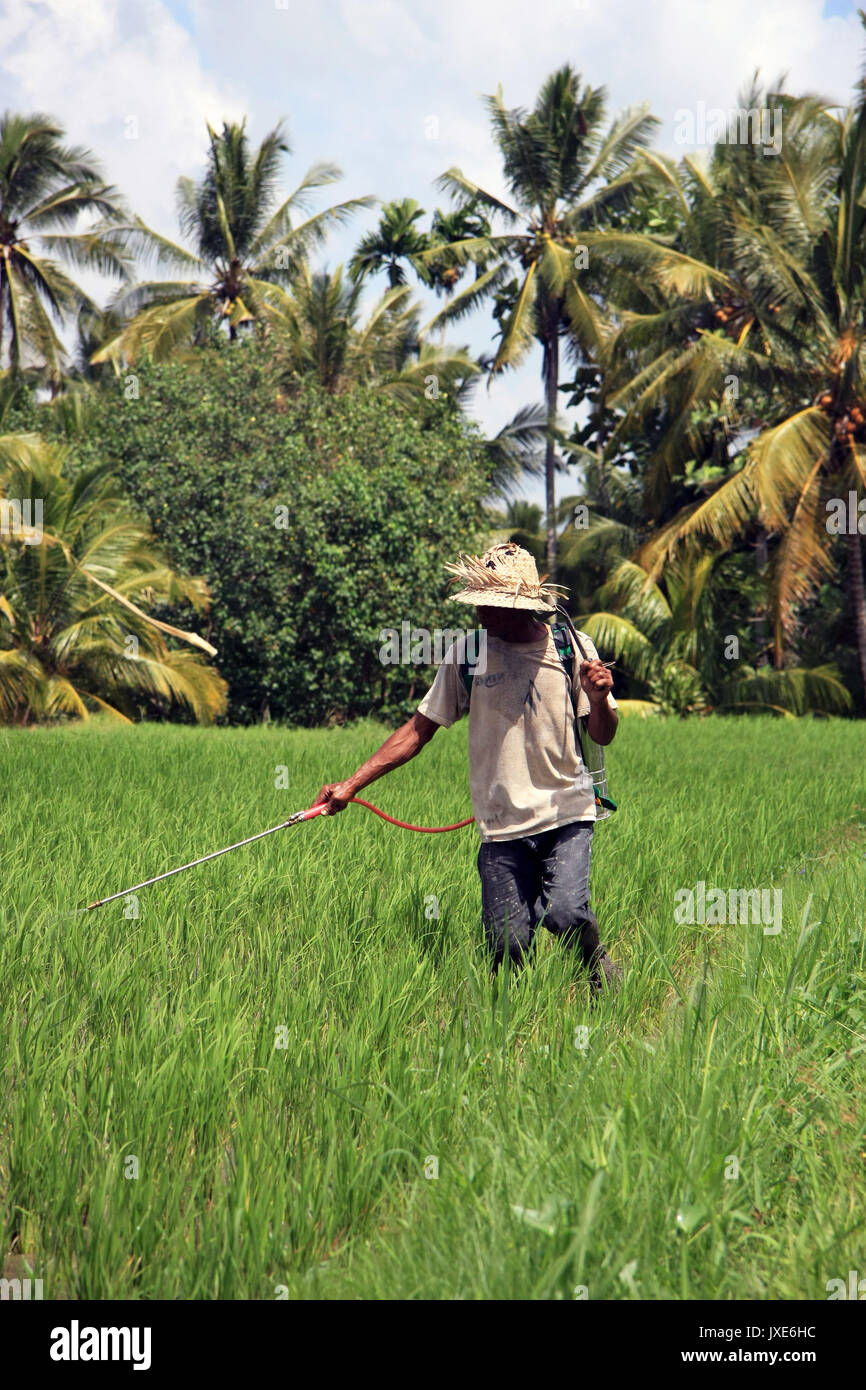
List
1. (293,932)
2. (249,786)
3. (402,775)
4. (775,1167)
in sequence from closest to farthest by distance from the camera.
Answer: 1. (775,1167)
2. (293,932)
3. (249,786)
4. (402,775)

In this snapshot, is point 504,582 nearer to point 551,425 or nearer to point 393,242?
point 551,425

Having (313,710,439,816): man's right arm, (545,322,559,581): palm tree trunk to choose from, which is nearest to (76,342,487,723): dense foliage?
(545,322,559,581): palm tree trunk

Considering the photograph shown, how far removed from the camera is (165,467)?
16000mm

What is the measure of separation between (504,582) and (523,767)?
536 mm

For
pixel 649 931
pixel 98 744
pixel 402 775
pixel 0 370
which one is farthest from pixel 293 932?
pixel 0 370

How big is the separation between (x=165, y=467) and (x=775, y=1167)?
1499 cm

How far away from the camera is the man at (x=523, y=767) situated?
3.28 meters

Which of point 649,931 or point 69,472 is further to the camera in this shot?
point 69,472

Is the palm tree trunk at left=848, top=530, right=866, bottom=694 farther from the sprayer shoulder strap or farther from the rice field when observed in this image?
the sprayer shoulder strap

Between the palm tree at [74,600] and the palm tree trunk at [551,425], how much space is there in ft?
24.3

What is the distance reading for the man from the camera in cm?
328

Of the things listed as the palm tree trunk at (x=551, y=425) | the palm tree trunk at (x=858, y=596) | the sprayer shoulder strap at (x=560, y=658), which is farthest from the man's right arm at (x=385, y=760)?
the palm tree trunk at (x=551, y=425)

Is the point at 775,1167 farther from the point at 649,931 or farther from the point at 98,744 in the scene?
the point at 98,744
